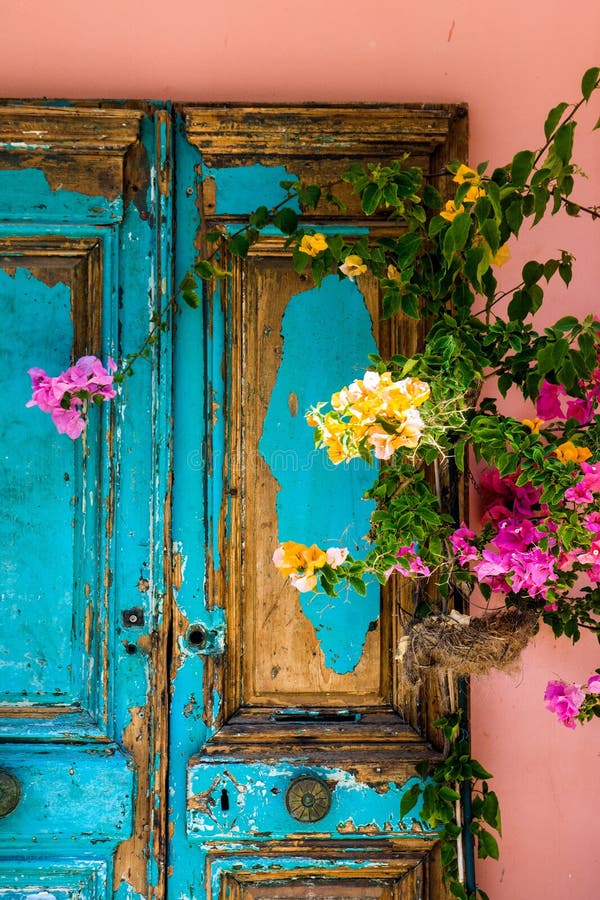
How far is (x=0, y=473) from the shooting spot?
73.8 inches

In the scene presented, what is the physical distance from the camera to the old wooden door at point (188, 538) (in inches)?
72.0

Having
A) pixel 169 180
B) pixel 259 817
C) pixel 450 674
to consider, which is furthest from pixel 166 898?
pixel 169 180

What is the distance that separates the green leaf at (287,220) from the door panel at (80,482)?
0.32m

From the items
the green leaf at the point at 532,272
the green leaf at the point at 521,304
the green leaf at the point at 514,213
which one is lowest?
the green leaf at the point at 521,304

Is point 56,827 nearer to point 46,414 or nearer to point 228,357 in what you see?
point 46,414

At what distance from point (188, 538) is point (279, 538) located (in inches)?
8.2

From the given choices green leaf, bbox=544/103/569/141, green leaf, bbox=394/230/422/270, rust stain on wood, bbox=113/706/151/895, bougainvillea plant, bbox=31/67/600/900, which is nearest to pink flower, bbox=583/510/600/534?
bougainvillea plant, bbox=31/67/600/900

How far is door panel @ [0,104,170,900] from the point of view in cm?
183

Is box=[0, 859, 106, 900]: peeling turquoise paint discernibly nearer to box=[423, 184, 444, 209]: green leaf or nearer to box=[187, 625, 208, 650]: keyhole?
box=[187, 625, 208, 650]: keyhole

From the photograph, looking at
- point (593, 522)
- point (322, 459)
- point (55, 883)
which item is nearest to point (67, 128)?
point (322, 459)

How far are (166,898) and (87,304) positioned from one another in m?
1.35

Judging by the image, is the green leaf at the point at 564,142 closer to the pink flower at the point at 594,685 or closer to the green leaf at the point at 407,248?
the green leaf at the point at 407,248

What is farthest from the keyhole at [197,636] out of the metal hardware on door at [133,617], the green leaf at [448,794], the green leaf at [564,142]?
the green leaf at [564,142]

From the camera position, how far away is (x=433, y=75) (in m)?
1.93
